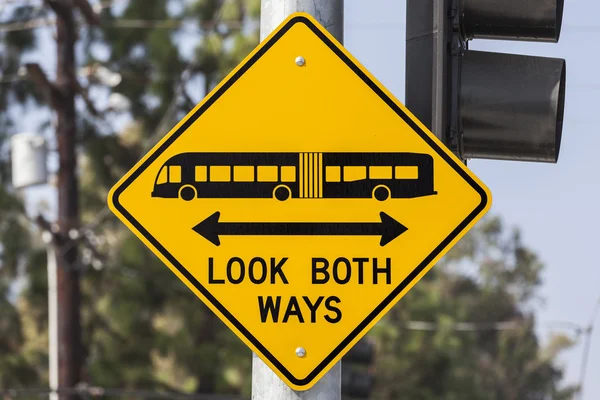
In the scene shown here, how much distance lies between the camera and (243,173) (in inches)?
115

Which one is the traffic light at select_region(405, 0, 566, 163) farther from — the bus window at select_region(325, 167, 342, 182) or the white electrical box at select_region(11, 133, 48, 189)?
the white electrical box at select_region(11, 133, 48, 189)

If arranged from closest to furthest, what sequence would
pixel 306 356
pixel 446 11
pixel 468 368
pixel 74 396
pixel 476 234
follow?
pixel 306 356
pixel 446 11
pixel 74 396
pixel 468 368
pixel 476 234

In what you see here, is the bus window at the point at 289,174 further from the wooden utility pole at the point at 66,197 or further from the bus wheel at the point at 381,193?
the wooden utility pole at the point at 66,197

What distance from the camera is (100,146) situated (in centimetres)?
2112

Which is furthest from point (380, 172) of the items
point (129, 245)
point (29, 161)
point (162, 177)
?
point (129, 245)

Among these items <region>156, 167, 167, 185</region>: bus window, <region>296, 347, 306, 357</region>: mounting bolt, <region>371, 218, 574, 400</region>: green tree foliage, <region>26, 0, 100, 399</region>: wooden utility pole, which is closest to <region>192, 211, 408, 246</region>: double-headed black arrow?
<region>156, 167, 167, 185</region>: bus window

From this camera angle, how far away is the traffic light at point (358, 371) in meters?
14.1

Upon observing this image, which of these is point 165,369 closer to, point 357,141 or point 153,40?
point 153,40

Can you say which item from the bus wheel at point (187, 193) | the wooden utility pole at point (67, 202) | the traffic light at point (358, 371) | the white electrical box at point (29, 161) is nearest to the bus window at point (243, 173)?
the bus wheel at point (187, 193)

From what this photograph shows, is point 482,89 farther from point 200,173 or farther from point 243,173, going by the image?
point 200,173

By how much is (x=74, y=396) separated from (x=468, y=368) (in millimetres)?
25698

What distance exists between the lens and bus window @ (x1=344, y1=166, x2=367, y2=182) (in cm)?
290

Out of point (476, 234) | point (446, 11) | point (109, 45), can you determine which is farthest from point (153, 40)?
point (476, 234)

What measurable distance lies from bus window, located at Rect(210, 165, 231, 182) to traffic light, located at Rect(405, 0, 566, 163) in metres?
0.58
